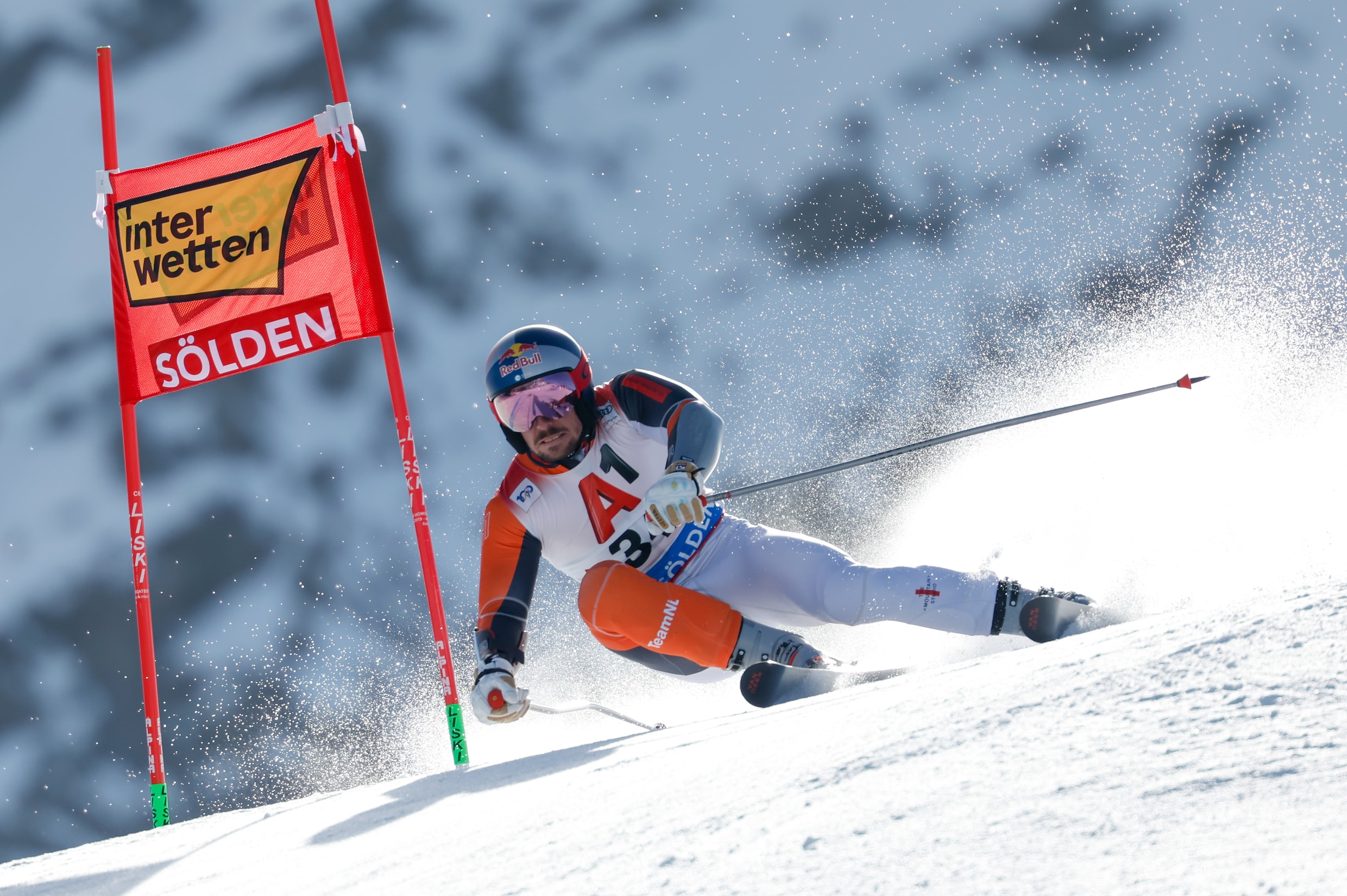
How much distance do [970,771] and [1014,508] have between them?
4.16 metres

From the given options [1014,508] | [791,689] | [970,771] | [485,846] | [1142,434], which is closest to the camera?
[970,771]

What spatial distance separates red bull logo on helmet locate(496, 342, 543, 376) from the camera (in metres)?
3.57

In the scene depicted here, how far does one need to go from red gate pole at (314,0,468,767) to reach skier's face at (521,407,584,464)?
0.78 m

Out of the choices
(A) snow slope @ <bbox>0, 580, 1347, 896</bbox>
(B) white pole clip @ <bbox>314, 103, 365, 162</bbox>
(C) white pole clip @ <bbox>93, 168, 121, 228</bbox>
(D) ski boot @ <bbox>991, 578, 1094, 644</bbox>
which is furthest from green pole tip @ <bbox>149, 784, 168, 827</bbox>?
(D) ski boot @ <bbox>991, 578, 1094, 644</bbox>

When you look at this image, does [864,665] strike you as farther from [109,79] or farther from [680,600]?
[109,79]

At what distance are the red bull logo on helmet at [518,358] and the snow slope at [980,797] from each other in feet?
5.93

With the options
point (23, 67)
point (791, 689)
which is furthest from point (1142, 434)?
point (23, 67)

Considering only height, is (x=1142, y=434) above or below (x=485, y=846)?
above

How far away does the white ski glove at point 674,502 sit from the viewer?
3.15 metres

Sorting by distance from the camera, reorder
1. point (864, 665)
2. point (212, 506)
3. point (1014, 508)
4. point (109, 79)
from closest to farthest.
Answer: point (864, 665), point (109, 79), point (1014, 508), point (212, 506)

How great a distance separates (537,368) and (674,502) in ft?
2.47

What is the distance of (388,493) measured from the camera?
73.8 ft

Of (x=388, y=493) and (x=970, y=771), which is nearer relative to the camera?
(x=970, y=771)

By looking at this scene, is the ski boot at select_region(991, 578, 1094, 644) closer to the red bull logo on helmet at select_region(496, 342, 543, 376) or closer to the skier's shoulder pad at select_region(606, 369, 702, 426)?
the skier's shoulder pad at select_region(606, 369, 702, 426)
